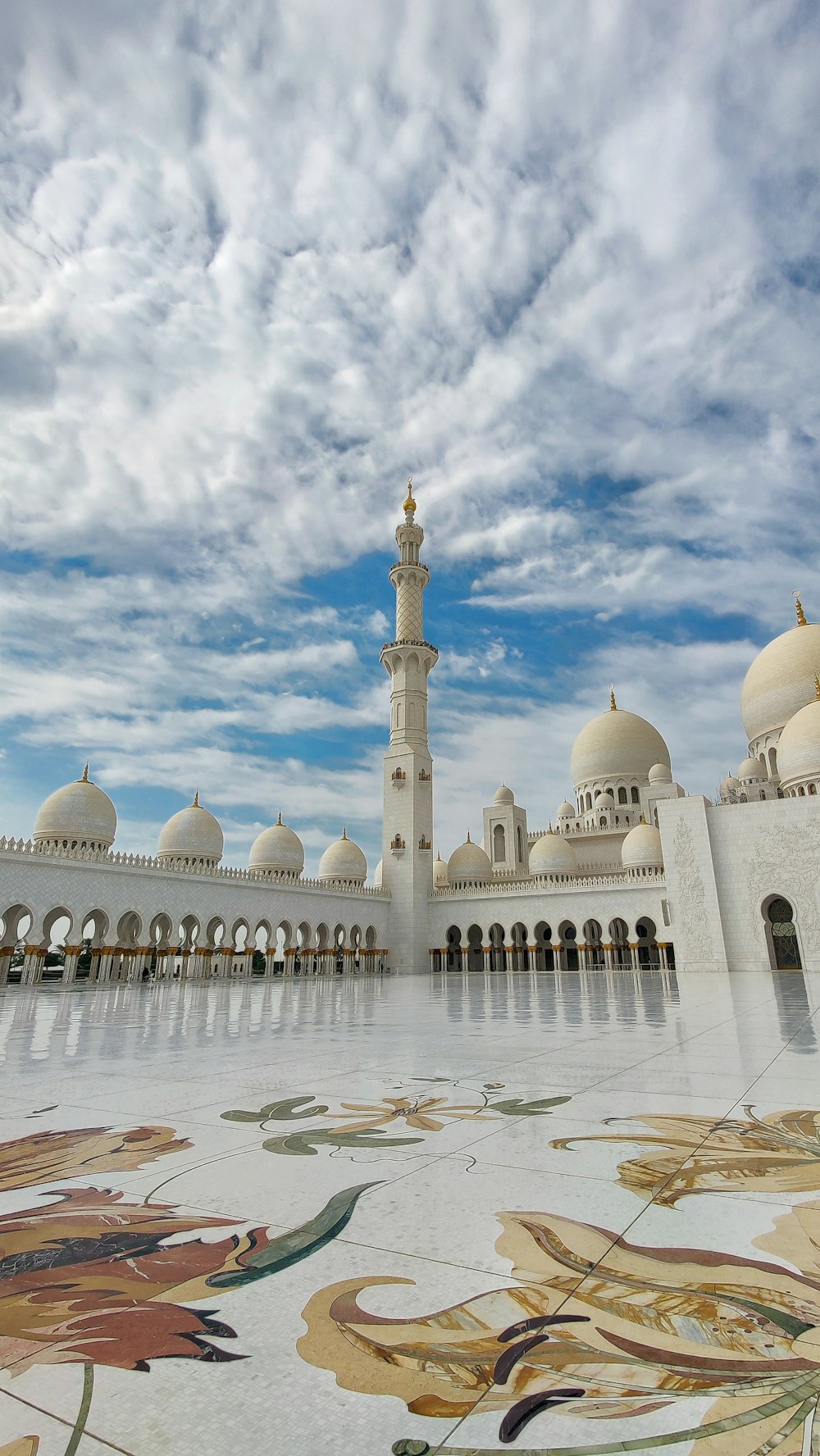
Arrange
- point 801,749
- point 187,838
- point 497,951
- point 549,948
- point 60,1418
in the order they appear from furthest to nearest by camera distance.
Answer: point 549,948 → point 497,951 → point 187,838 → point 801,749 → point 60,1418

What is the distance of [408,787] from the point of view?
30031mm

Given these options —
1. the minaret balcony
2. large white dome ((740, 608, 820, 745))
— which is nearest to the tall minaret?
the minaret balcony

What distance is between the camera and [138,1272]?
1753 millimetres

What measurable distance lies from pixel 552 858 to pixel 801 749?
33.8 ft

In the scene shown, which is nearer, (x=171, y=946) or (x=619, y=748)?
(x=171, y=946)

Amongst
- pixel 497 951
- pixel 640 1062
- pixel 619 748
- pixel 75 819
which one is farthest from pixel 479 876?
pixel 640 1062

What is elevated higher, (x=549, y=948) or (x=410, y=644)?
(x=410, y=644)

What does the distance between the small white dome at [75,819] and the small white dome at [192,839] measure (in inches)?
102

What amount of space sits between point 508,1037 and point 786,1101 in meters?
3.09

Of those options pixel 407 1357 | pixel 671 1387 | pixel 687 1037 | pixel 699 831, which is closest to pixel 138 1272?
pixel 407 1357

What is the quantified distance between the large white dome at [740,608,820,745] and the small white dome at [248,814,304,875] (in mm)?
18444

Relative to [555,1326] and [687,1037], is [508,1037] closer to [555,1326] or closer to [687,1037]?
[687,1037]

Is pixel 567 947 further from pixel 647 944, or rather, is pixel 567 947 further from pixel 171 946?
pixel 171 946

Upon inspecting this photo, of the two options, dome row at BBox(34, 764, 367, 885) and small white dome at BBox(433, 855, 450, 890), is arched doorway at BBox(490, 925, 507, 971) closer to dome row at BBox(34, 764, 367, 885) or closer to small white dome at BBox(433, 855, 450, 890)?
small white dome at BBox(433, 855, 450, 890)
